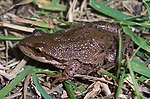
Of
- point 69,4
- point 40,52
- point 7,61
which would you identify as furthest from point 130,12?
point 7,61

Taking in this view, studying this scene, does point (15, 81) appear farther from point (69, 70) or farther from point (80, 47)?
point (80, 47)

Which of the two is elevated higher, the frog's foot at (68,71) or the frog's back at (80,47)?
the frog's back at (80,47)

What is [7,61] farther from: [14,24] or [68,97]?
[68,97]

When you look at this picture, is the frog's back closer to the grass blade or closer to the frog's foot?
the frog's foot

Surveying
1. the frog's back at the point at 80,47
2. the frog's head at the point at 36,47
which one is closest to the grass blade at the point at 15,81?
the frog's head at the point at 36,47

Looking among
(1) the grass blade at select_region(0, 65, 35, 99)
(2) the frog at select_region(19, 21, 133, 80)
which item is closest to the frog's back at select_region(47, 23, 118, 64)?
(2) the frog at select_region(19, 21, 133, 80)

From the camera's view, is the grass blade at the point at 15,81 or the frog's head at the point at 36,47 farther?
the frog's head at the point at 36,47

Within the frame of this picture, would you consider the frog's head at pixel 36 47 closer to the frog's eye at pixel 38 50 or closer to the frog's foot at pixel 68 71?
the frog's eye at pixel 38 50
